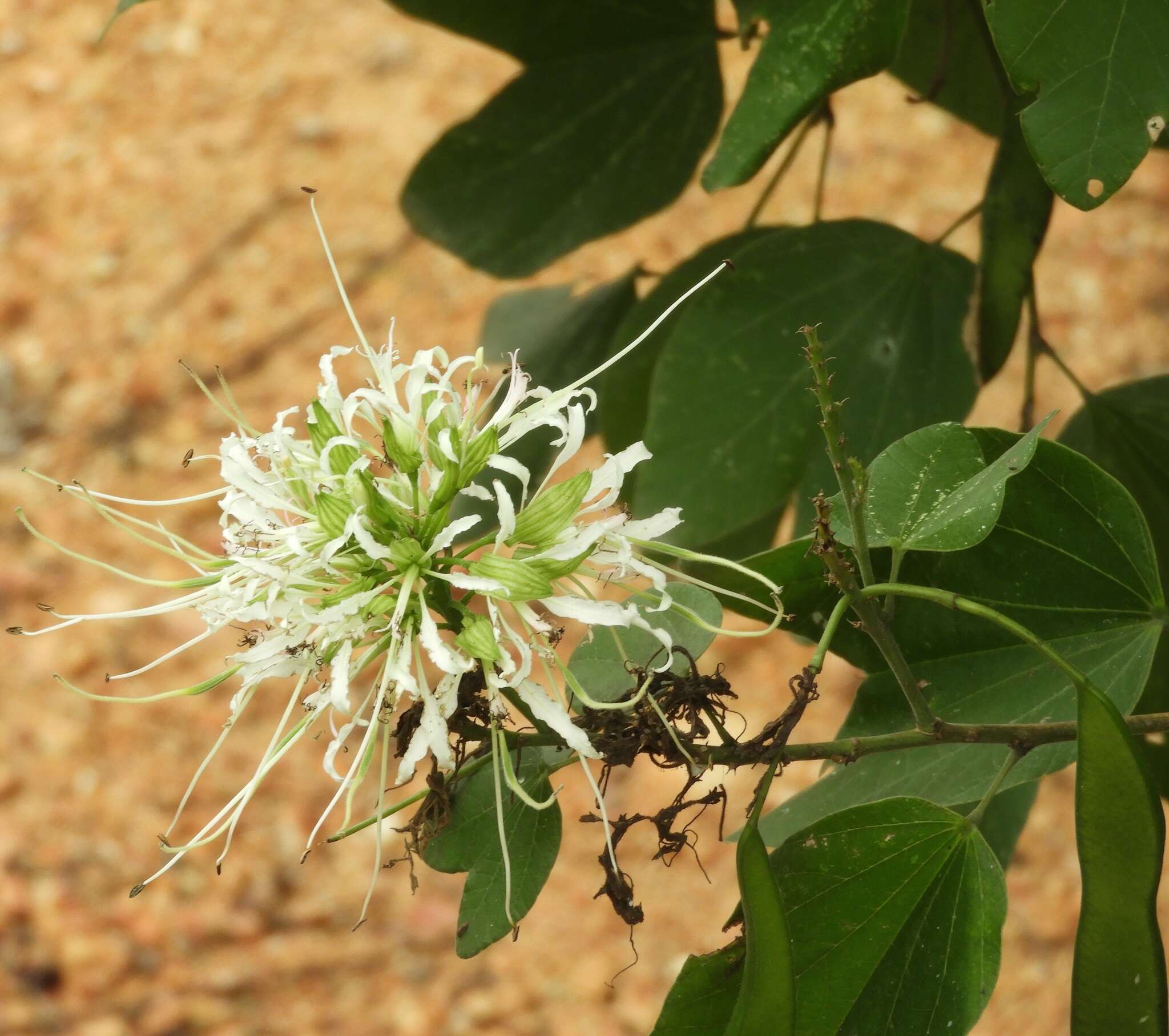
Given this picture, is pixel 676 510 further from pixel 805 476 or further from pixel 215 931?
pixel 215 931

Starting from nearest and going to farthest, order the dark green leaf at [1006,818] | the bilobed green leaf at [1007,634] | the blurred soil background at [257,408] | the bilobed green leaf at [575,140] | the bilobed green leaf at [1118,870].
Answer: the bilobed green leaf at [1118,870] < the bilobed green leaf at [1007,634] < the dark green leaf at [1006,818] < the bilobed green leaf at [575,140] < the blurred soil background at [257,408]

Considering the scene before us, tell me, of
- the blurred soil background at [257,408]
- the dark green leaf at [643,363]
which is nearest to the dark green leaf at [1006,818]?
the dark green leaf at [643,363]

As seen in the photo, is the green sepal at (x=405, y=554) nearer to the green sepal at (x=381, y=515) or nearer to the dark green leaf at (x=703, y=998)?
the green sepal at (x=381, y=515)

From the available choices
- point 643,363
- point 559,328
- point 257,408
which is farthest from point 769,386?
point 257,408

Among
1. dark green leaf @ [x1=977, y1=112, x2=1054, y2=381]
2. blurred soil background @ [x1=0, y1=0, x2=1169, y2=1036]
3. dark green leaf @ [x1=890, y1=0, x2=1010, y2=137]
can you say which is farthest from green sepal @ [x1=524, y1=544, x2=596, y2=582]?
blurred soil background @ [x1=0, y1=0, x2=1169, y2=1036]

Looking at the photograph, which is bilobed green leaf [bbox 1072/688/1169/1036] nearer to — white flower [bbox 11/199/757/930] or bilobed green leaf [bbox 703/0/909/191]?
white flower [bbox 11/199/757/930]
